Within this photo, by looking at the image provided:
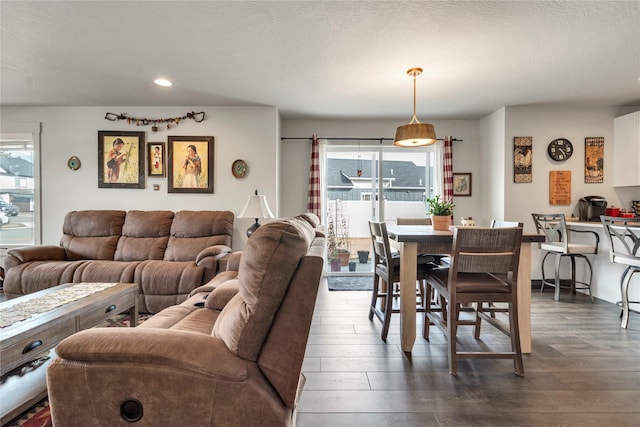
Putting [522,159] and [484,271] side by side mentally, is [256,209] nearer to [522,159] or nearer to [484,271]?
[484,271]

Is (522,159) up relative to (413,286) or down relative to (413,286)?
up

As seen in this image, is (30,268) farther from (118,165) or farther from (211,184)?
(211,184)

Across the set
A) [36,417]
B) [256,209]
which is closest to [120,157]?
[256,209]

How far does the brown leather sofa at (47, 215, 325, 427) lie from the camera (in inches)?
42.9

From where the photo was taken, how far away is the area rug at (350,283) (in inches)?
171

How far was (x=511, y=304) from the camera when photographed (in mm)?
2117

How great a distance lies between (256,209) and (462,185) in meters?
3.25

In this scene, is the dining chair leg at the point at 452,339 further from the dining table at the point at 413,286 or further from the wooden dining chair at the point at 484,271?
the dining table at the point at 413,286

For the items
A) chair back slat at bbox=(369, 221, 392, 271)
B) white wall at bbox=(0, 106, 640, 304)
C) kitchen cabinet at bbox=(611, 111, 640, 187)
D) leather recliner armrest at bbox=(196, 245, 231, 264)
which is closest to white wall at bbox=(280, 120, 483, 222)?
white wall at bbox=(0, 106, 640, 304)

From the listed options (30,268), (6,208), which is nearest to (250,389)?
(30,268)

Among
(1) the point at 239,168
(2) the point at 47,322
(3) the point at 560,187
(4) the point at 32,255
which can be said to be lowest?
(2) the point at 47,322

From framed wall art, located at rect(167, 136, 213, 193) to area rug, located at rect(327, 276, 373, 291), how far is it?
7.05ft

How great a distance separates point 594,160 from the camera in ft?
14.0

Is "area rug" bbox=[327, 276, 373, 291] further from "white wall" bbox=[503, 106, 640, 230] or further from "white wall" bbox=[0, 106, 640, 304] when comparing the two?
"white wall" bbox=[503, 106, 640, 230]
